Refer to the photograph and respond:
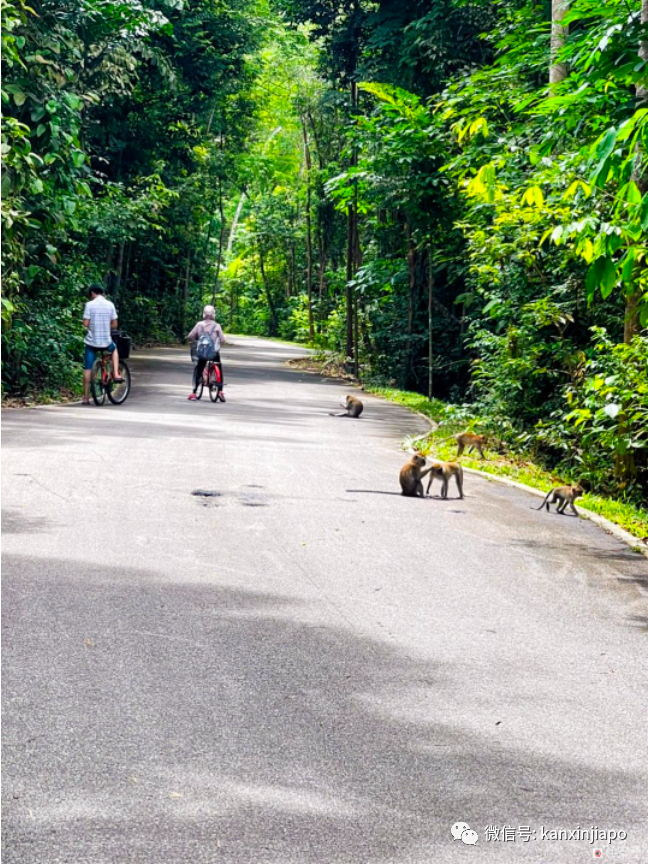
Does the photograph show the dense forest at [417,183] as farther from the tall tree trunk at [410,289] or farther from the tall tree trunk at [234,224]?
the tall tree trunk at [234,224]

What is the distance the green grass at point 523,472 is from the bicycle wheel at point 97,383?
20.3 ft

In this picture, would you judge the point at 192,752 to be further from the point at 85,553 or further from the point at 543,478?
the point at 543,478

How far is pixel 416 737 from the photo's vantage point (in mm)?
5184

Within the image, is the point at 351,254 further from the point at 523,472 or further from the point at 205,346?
the point at 523,472

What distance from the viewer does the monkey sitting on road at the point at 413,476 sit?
12.2 m

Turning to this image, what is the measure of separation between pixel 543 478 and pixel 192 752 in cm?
1046

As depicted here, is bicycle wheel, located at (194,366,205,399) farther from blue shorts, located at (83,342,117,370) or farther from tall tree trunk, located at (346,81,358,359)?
tall tree trunk, located at (346,81,358,359)

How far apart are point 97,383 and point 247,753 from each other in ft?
55.4

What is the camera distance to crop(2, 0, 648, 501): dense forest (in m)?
10.8

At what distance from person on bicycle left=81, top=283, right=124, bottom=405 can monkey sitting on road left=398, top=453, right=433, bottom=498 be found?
30.6 ft

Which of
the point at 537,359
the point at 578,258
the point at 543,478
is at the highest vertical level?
the point at 578,258

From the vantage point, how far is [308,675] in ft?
19.9

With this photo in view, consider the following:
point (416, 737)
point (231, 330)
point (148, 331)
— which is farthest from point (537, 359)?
point (231, 330)

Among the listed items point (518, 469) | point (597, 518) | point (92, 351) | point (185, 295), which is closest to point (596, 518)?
point (597, 518)
